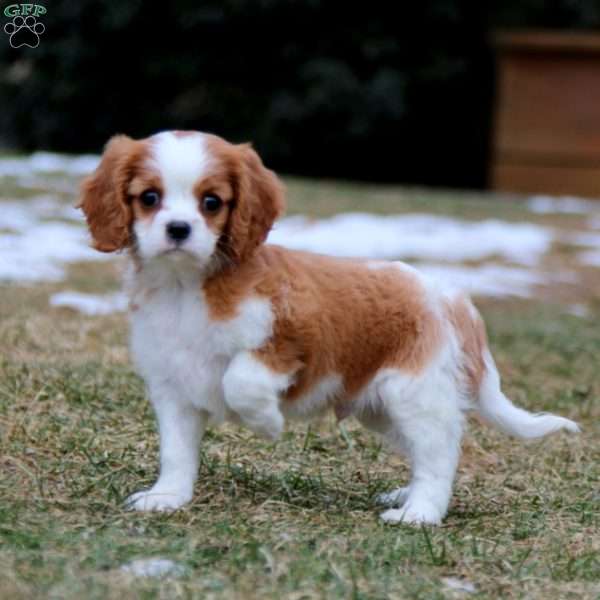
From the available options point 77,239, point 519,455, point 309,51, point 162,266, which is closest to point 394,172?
point 309,51

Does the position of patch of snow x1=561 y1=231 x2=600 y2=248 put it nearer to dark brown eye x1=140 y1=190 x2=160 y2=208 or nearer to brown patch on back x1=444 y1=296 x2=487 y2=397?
brown patch on back x1=444 y1=296 x2=487 y2=397

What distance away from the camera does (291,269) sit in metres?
4.09

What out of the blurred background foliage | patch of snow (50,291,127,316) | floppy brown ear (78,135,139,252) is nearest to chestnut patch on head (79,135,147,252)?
floppy brown ear (78,135,139,252)

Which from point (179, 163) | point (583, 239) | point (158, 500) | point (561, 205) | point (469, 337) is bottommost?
point (561, 205)

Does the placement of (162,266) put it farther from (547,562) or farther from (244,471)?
(547,562)

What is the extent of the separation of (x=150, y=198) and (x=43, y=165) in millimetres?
11639

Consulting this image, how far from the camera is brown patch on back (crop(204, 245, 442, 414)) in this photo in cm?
395

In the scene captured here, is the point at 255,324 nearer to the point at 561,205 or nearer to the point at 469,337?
the point at 469,337

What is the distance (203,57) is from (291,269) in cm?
1649

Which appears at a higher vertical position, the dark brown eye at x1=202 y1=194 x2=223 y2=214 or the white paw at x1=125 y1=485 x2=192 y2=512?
the dark brown eye at x1=202 y1=194 x2=223 y2=214

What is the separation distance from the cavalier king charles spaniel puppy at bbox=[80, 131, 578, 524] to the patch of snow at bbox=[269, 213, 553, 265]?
6.25 meters

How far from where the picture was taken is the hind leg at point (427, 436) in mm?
4172

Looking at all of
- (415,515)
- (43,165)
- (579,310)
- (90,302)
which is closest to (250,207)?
(415,515)

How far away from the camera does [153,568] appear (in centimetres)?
339
